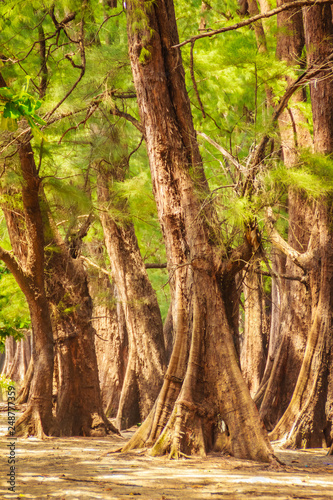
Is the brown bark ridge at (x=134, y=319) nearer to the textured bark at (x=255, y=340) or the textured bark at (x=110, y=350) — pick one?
the textured bark at (x=110, y=350)

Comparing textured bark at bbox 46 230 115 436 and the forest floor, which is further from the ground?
textured bark at bbox 46 230 115 436

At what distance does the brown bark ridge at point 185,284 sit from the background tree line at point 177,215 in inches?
0.7

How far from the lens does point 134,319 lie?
451 inches

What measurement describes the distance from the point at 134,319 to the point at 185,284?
4.52 meters

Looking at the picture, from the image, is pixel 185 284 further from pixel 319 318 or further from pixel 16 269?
pixel 16 269

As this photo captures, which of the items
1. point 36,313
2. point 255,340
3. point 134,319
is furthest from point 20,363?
point 36,313

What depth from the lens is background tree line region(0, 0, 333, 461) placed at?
20.9 feet

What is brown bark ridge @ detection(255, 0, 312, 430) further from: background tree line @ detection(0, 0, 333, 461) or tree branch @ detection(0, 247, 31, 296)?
tree branch @ detection(0, 247, 31, 296)

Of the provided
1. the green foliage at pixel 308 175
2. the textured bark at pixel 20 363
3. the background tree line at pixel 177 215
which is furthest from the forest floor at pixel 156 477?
the textured bark at pixel 20 363

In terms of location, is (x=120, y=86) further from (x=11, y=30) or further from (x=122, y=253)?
(x=122, y=253)

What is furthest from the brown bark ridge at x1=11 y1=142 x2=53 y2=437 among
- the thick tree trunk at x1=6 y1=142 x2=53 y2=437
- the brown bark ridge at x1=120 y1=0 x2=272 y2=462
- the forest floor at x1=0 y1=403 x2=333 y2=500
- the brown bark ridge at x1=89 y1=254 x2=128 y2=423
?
the brown bark ridge at x1=89 y1=254 x2=128 y2=423

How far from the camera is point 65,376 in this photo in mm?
9602

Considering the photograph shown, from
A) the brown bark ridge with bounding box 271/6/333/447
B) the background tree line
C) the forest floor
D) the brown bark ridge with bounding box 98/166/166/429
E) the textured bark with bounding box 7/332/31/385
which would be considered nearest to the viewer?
the forest floor

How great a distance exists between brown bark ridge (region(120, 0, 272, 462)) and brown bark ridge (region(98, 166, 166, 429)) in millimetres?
4244
